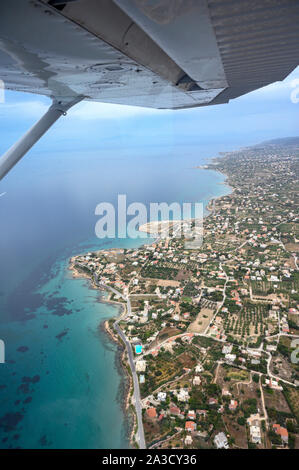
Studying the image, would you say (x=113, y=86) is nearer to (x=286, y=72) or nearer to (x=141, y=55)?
(x=141, y=55)

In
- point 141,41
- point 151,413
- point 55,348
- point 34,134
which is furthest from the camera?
point 55,348

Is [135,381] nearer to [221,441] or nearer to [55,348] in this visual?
[221,441]

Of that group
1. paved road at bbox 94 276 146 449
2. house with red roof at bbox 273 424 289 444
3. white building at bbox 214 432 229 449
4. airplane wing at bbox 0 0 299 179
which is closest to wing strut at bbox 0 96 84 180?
airplane wing at bbox 0 0 299 179

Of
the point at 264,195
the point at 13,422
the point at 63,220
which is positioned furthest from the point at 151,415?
the point at 264,195

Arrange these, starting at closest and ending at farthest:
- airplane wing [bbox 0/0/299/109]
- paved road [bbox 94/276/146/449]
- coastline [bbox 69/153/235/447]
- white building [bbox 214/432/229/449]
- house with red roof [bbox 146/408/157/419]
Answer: airplane wing [bbox 0/0/299/109] < white building [bbox 214/432/229/449] < paved road [bbox 94/276/146/449] < house with red roof [bbox 146/408/157/419] < coastline [bbox 69/153/235/447]

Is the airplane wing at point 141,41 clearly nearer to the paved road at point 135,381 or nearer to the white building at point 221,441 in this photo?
the white building at point 221,441

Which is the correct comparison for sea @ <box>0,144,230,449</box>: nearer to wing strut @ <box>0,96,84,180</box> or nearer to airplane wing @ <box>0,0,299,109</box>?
wing strut @ <box>0,96,84,180</box>

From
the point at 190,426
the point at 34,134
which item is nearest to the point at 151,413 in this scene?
the point at 190,426
